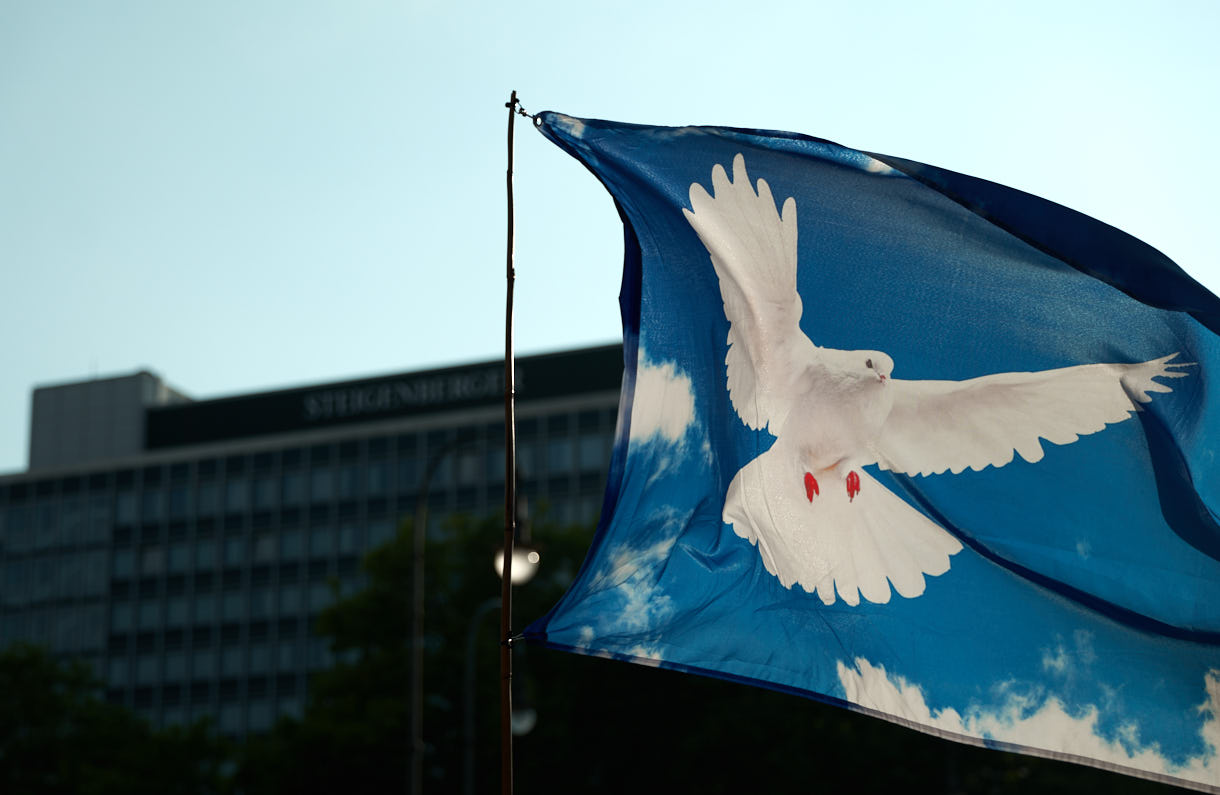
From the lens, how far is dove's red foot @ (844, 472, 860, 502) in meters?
7.15

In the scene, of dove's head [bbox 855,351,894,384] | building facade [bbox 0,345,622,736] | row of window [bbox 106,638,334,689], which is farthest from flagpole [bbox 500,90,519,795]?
row of window [bbox 106,638,334,689]

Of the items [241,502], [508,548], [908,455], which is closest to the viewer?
[508,548]

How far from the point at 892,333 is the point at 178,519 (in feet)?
307

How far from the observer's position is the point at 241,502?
95.1 m

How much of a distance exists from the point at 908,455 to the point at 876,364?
436mm

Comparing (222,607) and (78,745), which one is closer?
(78,745)

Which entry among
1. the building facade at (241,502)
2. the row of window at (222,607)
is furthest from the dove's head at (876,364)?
the row of window at (222,607)

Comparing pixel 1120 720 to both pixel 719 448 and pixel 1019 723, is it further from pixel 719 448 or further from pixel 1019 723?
pixel 719 448

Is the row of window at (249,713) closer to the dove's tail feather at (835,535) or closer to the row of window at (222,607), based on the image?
the row of window at (222,607)

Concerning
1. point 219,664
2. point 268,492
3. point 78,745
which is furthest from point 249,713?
point 78,745

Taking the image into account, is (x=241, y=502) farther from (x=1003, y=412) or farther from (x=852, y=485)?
(x=1003, y=412)

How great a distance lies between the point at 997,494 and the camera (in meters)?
7.09

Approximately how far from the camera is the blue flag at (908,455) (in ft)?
22.1

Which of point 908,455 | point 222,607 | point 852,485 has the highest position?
point 222,607
